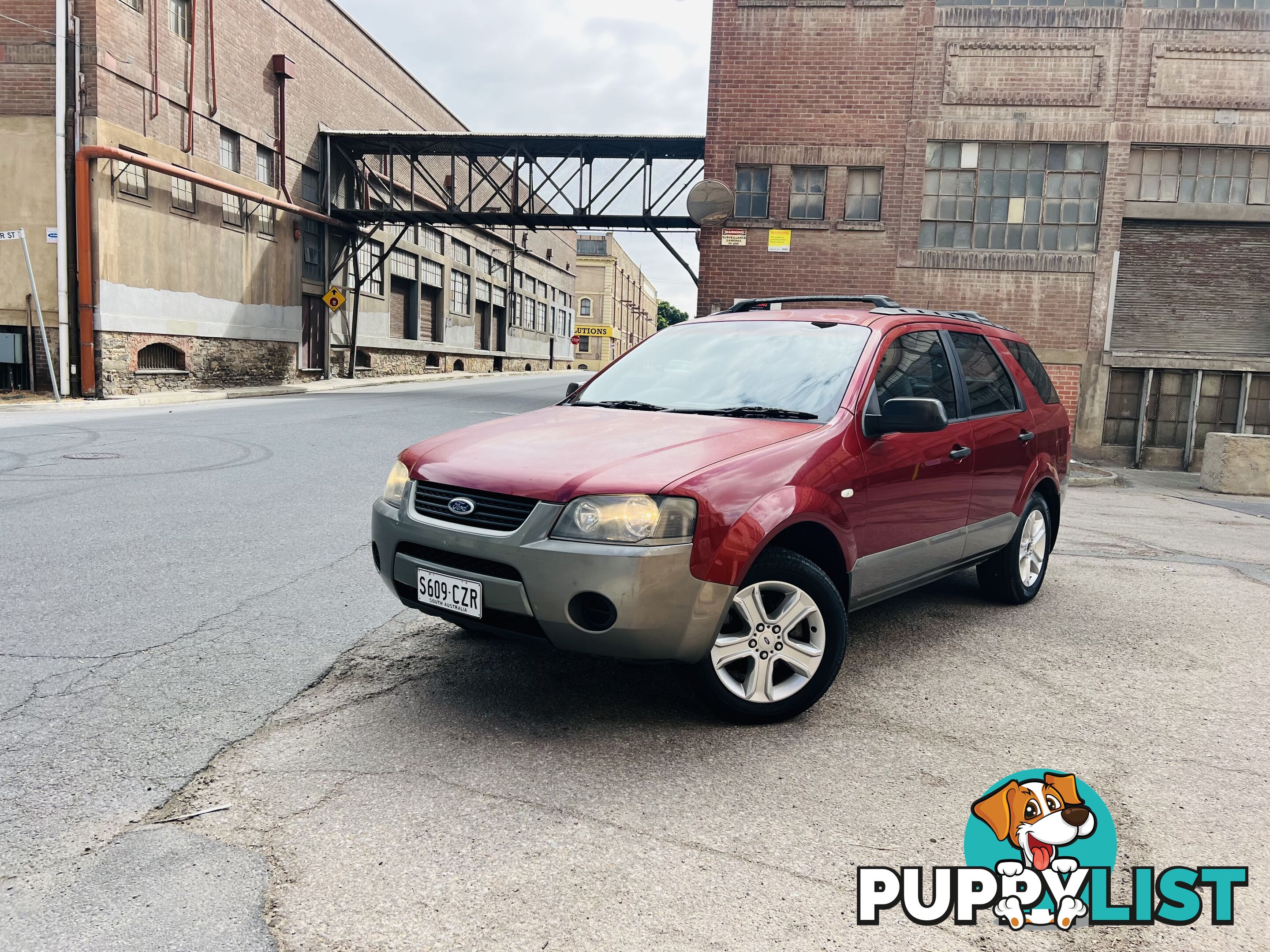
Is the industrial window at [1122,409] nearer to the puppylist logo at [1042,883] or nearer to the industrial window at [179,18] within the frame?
the puppylist logo at [1042,883]

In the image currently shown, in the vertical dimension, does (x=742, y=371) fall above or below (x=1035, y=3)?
below

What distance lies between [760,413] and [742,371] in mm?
473

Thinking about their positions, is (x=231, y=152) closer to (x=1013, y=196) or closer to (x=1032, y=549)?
(x=1013, y=196)

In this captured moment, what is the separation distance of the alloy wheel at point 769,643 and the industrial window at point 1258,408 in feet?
53.1

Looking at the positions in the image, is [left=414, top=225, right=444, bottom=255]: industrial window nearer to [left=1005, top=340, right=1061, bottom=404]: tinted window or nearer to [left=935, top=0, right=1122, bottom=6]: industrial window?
[left=935, top=0, right=1122, bottom=6]: industrial window

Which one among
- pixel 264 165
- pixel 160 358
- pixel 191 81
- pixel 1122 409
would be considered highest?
pixel 191 81

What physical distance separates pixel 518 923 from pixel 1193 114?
63.0 ft

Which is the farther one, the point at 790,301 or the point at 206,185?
the point at 206,185

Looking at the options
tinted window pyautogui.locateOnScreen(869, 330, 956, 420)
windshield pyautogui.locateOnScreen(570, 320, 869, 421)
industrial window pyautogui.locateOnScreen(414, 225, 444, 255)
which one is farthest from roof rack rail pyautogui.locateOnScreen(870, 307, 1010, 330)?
industrial window pyautogui.locateOnScreen(414, 225, 444, 255)

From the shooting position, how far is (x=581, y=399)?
4.99 m

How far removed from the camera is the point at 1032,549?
598 centimetres

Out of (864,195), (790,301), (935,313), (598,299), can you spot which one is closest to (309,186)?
(864,195)

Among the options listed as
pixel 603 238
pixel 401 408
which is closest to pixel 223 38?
pixel 401 408

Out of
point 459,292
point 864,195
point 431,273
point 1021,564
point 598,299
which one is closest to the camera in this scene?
point 1021,564
